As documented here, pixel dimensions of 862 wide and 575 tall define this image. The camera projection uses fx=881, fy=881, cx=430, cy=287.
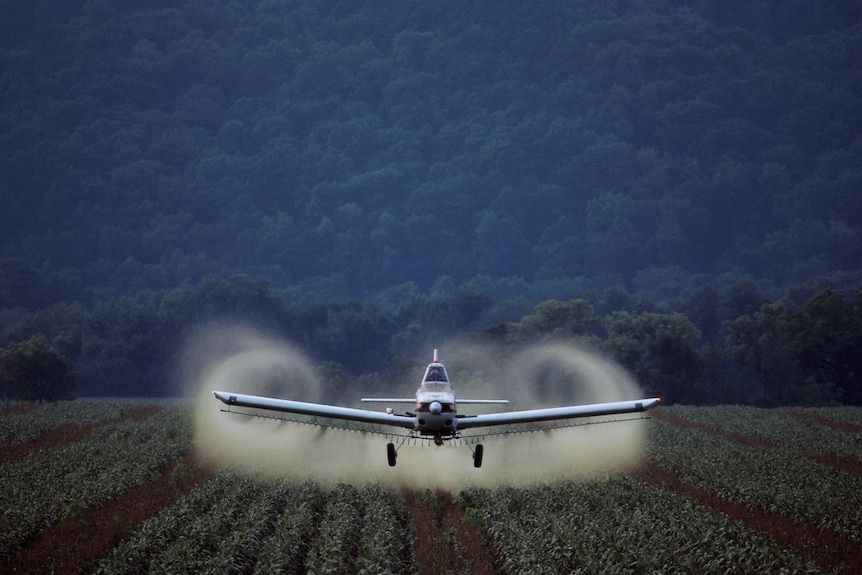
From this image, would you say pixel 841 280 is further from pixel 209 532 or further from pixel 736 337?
pixel 209 532

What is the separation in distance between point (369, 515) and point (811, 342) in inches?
3666

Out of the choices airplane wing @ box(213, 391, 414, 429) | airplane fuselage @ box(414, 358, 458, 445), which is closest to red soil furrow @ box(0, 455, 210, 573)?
airplane wing @ box(213, 391, 414, 429)

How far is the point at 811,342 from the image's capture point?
112 m

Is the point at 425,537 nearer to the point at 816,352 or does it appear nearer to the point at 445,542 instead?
the point at 445,542

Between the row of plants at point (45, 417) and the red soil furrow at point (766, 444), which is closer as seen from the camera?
the red soil furrow at point (766, 444)

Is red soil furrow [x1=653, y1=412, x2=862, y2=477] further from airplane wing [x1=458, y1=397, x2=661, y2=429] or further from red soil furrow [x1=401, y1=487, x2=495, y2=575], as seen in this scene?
red soil furrow [x1=401, y1=487, x2=495, y2=575]

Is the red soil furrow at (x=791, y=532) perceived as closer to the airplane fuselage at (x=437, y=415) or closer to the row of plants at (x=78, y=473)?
the airplane fuselage at (x=437, y=415)

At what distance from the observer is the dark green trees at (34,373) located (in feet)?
339

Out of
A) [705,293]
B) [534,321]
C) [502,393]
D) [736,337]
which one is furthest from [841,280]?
[502,393]

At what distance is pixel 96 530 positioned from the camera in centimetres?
3238

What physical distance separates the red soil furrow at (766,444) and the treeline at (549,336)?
114 ft

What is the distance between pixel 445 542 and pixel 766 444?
129 feet

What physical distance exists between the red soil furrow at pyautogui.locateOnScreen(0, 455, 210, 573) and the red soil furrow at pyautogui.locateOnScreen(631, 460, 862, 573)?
901 inches

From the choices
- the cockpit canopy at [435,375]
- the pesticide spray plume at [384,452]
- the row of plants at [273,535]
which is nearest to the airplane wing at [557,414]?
the cockpit canopy at [435,375]
